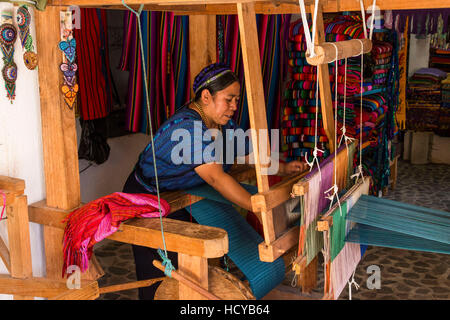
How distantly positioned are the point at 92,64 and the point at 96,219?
1.76 m

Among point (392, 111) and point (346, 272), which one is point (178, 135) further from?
point (392, 111)

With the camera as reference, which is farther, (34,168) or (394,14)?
(394,14)

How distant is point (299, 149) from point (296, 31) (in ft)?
3.36

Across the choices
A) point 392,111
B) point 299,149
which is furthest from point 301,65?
point 392,111

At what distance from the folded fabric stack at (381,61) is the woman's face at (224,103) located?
226 centimetres

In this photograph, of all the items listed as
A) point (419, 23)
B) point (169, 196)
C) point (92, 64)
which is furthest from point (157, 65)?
point (419, 23)

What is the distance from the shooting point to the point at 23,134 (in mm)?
2100

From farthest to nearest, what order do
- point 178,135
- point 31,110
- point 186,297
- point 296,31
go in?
point 296,31
point 178,135
point 31,110
point 186,297

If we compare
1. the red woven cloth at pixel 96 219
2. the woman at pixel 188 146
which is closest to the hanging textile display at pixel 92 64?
the woman at pixel 188 146

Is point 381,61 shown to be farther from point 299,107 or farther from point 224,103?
point 224,103

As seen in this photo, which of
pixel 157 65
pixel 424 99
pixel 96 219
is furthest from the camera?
pixel 424 99

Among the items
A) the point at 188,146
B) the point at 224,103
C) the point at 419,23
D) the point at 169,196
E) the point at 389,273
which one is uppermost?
the point at 419,23

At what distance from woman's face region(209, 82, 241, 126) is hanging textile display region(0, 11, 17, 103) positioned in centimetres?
94

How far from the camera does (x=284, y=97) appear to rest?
4.45 m
